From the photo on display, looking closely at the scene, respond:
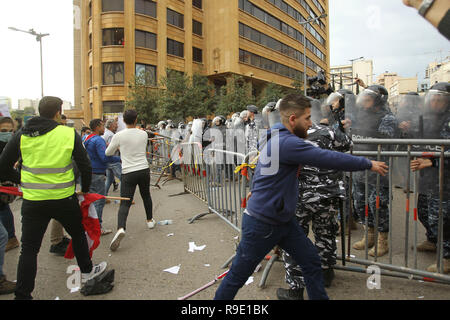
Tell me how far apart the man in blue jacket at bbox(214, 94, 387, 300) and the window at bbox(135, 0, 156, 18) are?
113ft

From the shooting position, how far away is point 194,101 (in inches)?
939

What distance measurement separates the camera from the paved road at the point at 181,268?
10.0 feet

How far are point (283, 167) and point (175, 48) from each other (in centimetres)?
3567

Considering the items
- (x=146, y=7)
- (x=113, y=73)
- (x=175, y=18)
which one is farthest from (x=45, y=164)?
(x=175, y=18)

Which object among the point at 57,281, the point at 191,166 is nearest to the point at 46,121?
the point at 57,281

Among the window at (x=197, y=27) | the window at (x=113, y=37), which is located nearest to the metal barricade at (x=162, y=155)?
the window at (x=113, y=37)

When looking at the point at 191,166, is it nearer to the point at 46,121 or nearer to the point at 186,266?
the point at 186,266

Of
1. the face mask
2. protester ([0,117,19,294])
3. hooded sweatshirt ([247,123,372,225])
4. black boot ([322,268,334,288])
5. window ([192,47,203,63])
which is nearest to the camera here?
hooded sweatshirt ([247,123,372,225])

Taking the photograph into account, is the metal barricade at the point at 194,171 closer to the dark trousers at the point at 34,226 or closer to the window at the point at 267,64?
the dark trousers at the point at 34,226

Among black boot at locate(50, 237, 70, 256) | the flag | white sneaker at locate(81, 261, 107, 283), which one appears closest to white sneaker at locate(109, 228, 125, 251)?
black boot at locate(50, 237, 70, 256)

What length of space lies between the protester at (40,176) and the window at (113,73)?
1210 inches

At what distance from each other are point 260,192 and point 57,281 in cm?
272

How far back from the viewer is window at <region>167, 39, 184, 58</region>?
34.2 m

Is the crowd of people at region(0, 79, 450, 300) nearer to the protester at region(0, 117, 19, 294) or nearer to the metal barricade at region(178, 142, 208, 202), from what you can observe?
the protester at region(0, 117, 19, 294)
